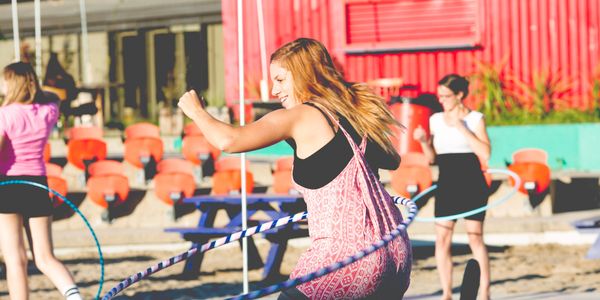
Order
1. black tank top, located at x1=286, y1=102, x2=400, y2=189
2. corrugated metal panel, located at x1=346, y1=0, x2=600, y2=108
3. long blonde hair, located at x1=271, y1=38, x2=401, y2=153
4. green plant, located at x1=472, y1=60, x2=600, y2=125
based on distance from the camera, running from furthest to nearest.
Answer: corrugated metal panel, located at x1=346, y1=0, x2=600, y2=108 < green plant, located at x1=472, y1=60, x2=600, y2=125 < long blonde hair, located at x1=271, y1=38, x2=401, y2=153 < black tank top, located at x1=286, y1=102, x2=400, y2=189

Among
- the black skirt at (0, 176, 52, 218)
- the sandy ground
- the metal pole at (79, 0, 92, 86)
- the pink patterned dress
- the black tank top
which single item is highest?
the metal pole at (79, 0, 92, 86)

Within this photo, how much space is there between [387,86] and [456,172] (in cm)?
934

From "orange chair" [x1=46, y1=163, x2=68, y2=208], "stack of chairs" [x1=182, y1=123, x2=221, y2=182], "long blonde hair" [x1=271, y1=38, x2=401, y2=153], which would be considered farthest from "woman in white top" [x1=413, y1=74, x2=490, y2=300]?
"stack of chairs" [x1=182, y1=123, x2=221, y2=182]

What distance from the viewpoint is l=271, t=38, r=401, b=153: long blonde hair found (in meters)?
3.94

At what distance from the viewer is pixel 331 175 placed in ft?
12.5

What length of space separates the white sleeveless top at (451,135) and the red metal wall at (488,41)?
9.39 metres

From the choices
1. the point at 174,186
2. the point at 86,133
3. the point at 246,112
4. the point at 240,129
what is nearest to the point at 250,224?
the point at 174,186

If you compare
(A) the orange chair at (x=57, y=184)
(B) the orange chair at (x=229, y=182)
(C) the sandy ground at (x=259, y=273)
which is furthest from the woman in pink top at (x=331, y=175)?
(A) the orange chair at (x=57, y=184)

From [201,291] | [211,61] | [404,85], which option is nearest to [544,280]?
[201,291]

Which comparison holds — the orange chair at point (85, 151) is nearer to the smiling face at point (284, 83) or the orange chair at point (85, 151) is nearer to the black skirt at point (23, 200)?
the black skirt at point (23, 200)

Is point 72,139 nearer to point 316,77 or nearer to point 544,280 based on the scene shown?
point 544,280

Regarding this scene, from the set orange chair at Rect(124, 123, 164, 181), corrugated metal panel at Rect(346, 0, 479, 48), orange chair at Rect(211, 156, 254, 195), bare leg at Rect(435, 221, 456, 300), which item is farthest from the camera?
corrugated metal panel at Rect(346, 0, 479, 48)

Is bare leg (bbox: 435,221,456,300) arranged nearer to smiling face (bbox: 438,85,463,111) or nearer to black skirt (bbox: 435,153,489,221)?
black skirt (bbox: 435,153,489,221)

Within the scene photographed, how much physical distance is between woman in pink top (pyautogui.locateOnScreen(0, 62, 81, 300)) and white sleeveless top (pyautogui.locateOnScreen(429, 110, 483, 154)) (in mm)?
2700
